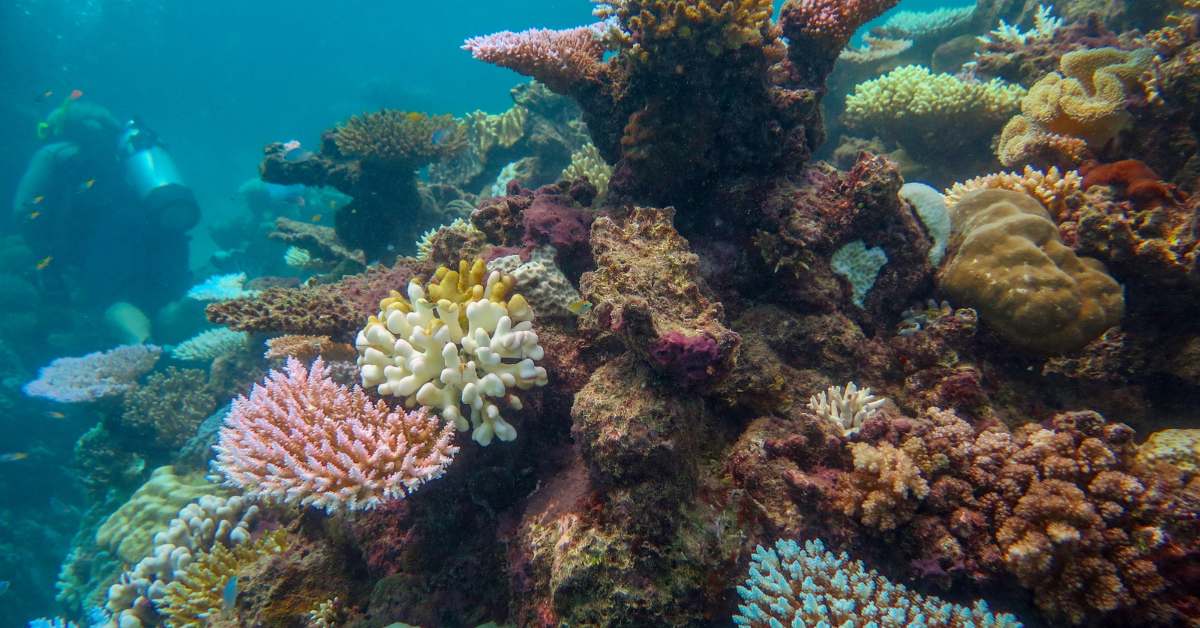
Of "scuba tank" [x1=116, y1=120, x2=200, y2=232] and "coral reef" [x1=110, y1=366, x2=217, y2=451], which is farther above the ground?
"scuba tank" [x1=116, y1=120, x2=200, y2=232]

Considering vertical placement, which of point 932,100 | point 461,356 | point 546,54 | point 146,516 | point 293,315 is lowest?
point 932,100

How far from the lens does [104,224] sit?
17422 millimetres

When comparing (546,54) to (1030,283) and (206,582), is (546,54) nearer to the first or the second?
(1030,283)

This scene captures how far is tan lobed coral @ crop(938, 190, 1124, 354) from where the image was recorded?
358 centimetres

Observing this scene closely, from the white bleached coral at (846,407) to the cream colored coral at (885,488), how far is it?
320mm

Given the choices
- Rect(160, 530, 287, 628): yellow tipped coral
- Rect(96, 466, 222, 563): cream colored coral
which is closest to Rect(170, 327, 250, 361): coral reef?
Rect(96, 466, 222, 563): cream colored coral

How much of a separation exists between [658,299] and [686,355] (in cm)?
59

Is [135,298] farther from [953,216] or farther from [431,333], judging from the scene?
[953,216]

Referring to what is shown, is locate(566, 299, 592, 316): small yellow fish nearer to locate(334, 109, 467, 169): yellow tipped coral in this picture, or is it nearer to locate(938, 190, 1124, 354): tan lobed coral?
locate(938, 190, 1124, 354): tan lobed coral

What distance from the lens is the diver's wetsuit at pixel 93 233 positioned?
1742 centimetres

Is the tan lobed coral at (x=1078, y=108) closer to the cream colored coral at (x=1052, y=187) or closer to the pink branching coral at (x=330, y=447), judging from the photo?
the cream colored coral at (x=1052, y=187)

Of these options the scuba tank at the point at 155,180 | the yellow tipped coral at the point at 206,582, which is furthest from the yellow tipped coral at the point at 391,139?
the scuba tank at the point at 155,180

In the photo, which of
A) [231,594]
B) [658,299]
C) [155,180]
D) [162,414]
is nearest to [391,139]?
[162,414]

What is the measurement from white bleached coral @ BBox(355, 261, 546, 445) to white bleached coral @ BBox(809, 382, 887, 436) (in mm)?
1843
